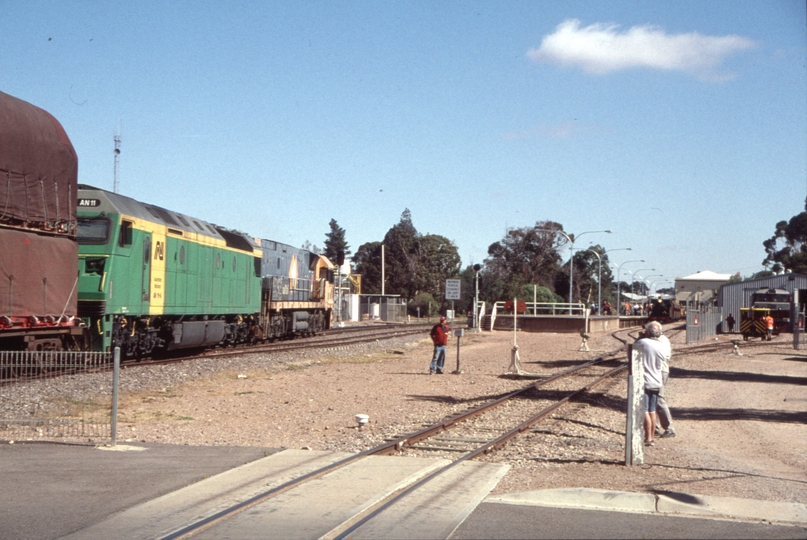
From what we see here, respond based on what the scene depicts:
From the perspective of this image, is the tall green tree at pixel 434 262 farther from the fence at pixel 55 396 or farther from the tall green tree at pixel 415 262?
the fence at pixel 55 396

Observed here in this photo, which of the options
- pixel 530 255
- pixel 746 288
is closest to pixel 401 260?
pixel 530 255

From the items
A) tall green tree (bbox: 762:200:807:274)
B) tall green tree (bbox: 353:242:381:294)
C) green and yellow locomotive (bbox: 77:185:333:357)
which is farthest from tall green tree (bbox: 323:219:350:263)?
green and yellow locomotive (bbox: 77:185:333:357)

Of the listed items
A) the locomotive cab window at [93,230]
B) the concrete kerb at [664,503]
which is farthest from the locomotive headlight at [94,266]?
the concrete kerb at [664,503]

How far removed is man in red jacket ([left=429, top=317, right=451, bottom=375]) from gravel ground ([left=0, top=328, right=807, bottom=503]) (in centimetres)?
74

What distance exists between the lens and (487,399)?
16.9m

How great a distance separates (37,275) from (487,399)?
891cm

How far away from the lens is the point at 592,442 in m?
11.6

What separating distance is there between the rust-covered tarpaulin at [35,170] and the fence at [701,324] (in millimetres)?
31937

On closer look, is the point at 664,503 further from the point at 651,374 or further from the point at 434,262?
the point at 434,262

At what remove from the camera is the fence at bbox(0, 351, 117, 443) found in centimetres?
1091

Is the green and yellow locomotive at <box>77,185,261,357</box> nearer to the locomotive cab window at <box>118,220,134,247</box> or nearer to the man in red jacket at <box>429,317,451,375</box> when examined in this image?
the locomotive cab window at <box>118,220,134,247</box>

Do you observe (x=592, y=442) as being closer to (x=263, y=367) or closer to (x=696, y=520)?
(x=696, y=520)

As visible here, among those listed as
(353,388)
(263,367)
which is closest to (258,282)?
(263,367)

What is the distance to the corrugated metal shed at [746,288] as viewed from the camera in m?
59.5
